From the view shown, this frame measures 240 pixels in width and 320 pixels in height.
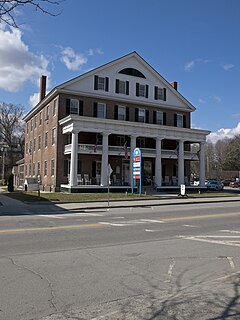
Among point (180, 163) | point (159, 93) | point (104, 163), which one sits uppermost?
point (159, 93)

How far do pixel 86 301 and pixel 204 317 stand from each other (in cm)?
169

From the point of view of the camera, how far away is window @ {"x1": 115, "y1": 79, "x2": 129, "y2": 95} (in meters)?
39.6

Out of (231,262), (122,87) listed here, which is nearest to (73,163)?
(122,87)

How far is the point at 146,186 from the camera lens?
39.1 m

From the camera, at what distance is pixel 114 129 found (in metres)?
34.9

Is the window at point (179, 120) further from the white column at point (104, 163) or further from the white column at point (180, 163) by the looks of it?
the white column at point (104, 163)

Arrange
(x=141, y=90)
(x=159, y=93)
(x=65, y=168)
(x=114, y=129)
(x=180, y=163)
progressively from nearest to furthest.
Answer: (x=114, y=129)
(x=65, y=168)
(x=180, y=163)
(x=141, y=90)
(x=159, y=93)

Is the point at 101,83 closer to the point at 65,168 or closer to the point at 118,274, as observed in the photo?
the point at 65,168

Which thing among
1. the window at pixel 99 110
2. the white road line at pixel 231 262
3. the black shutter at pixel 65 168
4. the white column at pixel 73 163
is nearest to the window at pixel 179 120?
the window at pixel 99 110

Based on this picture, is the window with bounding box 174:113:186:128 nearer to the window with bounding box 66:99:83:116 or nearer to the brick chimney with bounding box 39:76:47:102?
the window with bounding box 66:99:83:116

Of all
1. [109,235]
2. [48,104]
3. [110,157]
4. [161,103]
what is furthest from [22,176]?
[109,235]

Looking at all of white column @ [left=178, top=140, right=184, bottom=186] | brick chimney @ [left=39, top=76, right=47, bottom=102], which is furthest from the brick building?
brick chimney @ [left=39, top=76, right=47, bottom=102]

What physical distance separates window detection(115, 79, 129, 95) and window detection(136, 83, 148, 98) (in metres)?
1.38

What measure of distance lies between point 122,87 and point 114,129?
7.27 metres
